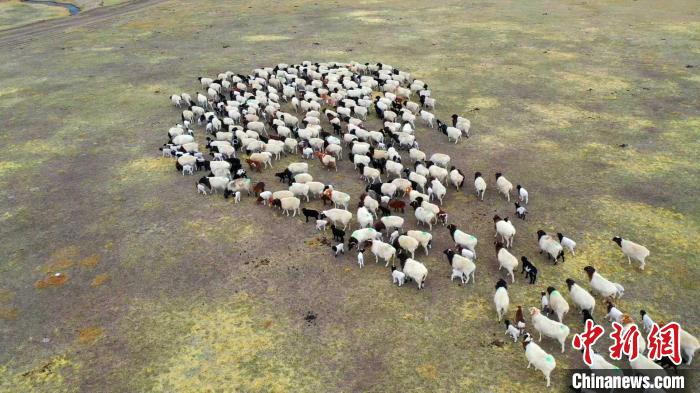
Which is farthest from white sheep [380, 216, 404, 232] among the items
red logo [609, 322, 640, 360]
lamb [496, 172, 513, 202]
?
red logo [609, 322, 640, 360]

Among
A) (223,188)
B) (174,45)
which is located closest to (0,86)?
(174,45)

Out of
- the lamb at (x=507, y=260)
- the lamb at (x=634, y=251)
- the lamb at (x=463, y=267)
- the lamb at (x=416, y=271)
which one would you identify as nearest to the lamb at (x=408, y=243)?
the lamb at (x=416, y=271)

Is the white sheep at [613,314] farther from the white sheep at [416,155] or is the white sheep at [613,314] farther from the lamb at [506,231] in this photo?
the white sheep at [416,155]

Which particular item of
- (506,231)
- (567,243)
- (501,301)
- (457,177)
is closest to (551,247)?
(567,243)

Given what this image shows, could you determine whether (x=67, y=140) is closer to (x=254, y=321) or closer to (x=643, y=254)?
(x=254, y=321)

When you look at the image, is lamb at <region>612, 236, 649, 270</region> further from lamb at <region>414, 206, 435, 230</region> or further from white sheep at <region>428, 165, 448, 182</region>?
white sheep at <region>428, 165, 448, 182</region>
